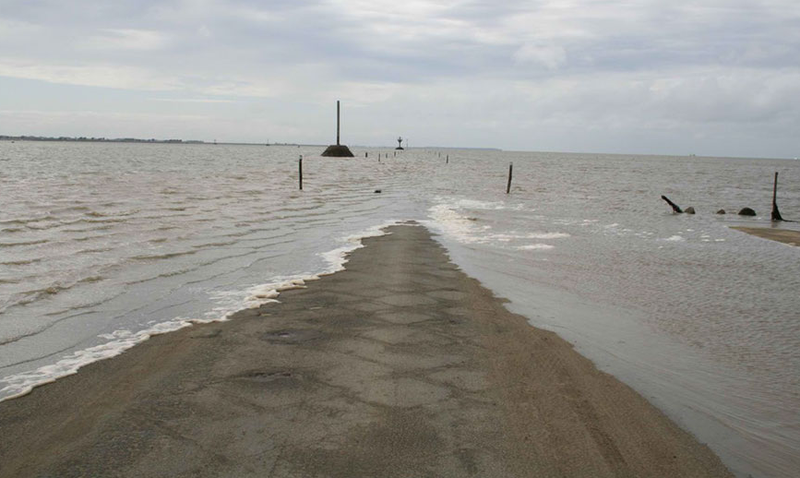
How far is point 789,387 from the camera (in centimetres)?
535

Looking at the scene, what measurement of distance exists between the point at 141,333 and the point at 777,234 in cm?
1958

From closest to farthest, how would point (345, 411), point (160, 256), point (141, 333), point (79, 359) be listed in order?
point (345, 411)
point (79, 359)
point (141, 333)
point (160, 256)

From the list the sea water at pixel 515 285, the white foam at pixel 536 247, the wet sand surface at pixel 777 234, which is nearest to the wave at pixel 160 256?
the sea water at pixel 515 285

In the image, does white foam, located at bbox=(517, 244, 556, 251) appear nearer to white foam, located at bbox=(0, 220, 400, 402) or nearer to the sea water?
the sea water

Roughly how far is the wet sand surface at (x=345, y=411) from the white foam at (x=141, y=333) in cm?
18

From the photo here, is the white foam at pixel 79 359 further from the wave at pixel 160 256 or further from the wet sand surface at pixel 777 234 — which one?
the wet sand surface at pixel 777 234

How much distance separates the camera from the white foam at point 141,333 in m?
4.78

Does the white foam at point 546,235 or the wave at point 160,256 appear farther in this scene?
the white foam at point 546,235

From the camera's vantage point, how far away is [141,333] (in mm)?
6188

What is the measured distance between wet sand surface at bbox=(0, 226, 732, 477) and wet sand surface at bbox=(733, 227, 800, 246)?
47.2 feet

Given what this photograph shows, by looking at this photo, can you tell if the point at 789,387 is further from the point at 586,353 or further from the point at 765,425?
the point at 586,353

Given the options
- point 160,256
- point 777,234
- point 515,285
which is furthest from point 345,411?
point 777,234

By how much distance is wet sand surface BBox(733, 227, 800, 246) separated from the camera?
17.0 metres

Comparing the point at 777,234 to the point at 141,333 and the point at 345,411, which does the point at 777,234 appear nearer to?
the point at 345,411
